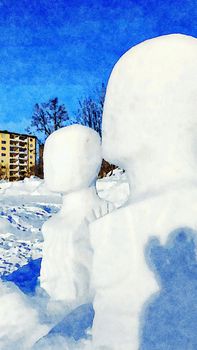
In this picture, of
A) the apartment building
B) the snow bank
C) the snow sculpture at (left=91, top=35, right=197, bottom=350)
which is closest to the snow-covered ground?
the snow bank

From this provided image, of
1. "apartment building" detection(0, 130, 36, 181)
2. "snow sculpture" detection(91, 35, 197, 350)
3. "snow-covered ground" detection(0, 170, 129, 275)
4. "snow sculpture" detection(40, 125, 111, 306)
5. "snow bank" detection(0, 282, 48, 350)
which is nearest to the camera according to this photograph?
"snow sculpture" detection(91, 35, 197, 350)

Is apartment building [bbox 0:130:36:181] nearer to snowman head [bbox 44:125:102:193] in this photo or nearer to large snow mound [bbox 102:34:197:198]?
snowman head [bbox 44:125:102:193]

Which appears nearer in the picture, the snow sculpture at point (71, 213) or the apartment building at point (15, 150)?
the snow sculpture at point (71, 213)

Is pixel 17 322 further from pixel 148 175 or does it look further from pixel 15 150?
pixel 15 150

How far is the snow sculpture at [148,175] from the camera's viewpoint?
100 inches

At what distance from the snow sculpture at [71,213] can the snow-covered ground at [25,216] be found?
2.23 metres

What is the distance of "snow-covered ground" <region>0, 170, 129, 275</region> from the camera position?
6.62 m

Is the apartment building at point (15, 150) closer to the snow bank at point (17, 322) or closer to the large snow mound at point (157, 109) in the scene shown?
the snow bank at point (17, 322)

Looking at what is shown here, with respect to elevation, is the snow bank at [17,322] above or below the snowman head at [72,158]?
below

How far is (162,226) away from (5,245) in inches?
201

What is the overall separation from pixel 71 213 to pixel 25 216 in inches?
225

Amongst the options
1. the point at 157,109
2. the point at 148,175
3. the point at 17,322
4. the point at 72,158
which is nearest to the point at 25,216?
the point at 72,158

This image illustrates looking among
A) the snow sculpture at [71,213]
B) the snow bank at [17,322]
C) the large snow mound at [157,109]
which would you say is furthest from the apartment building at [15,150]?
the large snow mound at [157,109]

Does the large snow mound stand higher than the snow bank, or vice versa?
the large snow mound
